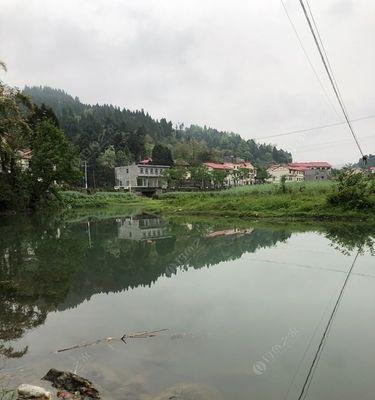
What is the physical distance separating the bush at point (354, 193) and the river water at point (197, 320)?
1013 cm

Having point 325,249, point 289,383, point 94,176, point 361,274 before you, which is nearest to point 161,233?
point 325,249

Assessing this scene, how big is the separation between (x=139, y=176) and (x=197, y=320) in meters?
70.5

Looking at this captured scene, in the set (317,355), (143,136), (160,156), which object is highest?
(143,136)

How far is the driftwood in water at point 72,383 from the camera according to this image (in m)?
4.79

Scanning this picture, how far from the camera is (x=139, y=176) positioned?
253 feet

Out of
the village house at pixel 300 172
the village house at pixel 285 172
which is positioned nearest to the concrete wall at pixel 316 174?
the village house at pixel 300 172

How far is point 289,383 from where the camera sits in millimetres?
4957

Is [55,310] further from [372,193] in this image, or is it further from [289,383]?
[372,193]

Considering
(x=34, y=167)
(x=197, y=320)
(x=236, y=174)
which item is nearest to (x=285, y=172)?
(x=236, y=174)

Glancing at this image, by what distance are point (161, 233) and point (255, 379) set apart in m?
17.9

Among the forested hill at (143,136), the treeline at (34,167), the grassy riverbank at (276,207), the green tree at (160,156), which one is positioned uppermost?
the forested hill at (143,136)

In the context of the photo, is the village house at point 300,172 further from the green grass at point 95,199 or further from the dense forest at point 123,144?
the green grass at point 95,199

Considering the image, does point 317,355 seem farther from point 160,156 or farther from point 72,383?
point 160,156

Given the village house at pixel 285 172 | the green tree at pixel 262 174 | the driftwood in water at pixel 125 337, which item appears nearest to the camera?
the driftwood in water at pixel 125 337
